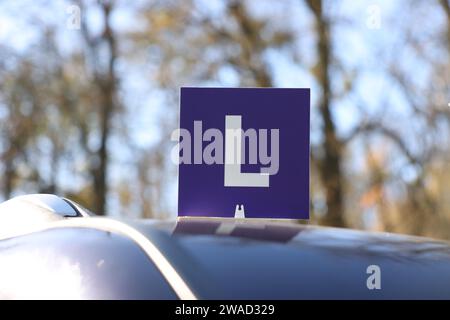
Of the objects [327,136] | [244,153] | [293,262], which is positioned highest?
[327,136]

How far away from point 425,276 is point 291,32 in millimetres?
17543

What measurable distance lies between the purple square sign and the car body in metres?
1.00

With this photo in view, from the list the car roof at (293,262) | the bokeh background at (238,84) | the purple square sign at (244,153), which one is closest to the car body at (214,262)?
the car roof at (293,262)

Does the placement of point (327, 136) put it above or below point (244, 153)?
above

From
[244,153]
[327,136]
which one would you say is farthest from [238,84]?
[244,153]

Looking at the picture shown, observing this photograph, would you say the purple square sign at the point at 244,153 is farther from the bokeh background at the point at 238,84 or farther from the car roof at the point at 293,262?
the bokeh background at the point at 238,84

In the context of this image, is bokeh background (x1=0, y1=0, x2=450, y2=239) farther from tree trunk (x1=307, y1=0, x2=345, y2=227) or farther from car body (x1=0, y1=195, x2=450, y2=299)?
car body (x1=0, y1=195, x2=450, y2=299)

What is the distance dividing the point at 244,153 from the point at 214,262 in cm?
153

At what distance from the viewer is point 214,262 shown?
206 centimetres

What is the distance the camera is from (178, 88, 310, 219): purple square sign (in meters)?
3.55

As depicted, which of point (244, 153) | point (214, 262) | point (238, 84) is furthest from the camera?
point (238, 84)

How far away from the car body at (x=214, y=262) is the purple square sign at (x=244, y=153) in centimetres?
100

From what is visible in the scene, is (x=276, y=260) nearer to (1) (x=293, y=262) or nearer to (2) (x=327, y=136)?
(1) (x=293, y=262)

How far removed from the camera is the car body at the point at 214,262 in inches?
78.7
